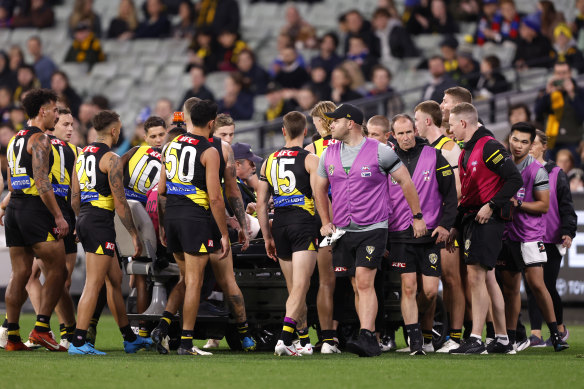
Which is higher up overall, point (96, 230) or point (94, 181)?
point (94, 181)

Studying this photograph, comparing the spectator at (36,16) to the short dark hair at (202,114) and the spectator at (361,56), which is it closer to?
the spectator at (361,56)

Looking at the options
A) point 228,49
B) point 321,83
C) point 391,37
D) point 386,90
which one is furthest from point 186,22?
point 386,90

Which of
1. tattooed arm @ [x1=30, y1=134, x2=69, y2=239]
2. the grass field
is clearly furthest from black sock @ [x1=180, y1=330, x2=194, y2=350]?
tattooed arm @ [x1=30, y1=134, x2=69, y2=239]

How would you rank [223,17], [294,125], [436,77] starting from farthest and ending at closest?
[223,17]
[436,77]
[294,125]

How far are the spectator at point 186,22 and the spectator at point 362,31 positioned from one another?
4151mm

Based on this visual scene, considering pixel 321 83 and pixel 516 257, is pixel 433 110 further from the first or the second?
pixel 321 83

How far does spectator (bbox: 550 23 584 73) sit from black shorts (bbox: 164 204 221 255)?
10.3m

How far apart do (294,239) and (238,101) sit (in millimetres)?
10813

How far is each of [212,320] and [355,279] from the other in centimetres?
148

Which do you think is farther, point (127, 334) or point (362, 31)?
point (362, 31)

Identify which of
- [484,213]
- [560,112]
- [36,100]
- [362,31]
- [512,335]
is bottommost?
[512,335]

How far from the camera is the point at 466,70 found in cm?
1902

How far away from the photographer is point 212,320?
34.4 feet

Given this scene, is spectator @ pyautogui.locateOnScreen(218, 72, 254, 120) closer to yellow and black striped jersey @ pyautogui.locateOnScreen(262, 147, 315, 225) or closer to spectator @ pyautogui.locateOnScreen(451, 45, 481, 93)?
spectator @ pyautogui.locateOnScreen(451, 45, 481, 93)
